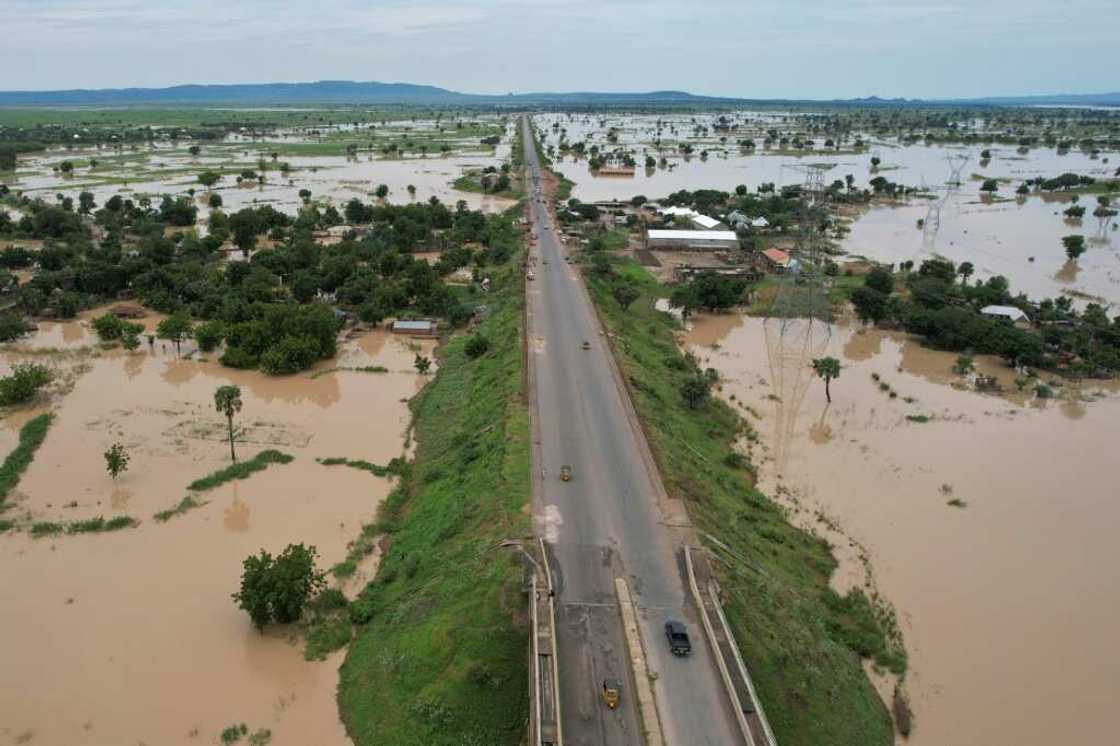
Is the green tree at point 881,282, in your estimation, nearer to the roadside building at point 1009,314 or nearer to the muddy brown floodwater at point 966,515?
the roadside building at point 1009,314

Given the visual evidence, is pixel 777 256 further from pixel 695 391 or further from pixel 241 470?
pixel 241 470

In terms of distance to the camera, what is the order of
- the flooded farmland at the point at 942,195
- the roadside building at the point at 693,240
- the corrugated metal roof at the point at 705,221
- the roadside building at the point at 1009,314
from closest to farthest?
the roadside building at the point at 1009,314 → the flooded farmland at the point at 942,195 → the roadside building at the point at 693,240 → the corrugated metal roof at the point at 705,221

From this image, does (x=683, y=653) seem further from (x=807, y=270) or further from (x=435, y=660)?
(x=807, y=270)

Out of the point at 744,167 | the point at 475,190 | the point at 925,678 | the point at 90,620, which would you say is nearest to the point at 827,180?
the point at 744,167

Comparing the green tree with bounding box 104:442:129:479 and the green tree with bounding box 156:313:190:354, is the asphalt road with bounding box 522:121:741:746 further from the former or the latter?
the green tree with bounding box 156:313:190:354

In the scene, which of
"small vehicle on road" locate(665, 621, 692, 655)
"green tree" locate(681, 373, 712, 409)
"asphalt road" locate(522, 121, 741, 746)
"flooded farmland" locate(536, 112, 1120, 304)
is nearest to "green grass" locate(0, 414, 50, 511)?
"asphalt road" locate(522, 121, 741, 746)

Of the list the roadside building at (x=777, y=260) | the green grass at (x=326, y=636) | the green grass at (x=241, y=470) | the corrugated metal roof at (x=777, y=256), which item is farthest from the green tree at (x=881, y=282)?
the green grass at (x=326, y=636)
